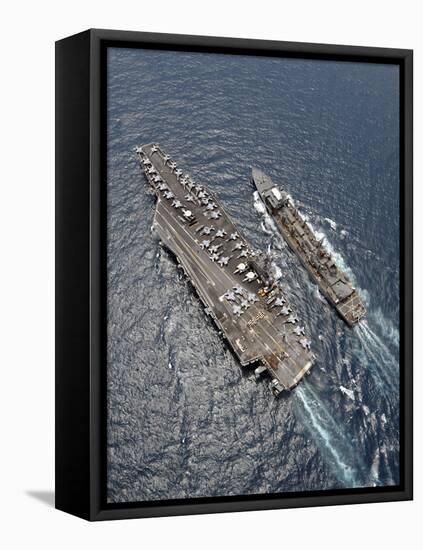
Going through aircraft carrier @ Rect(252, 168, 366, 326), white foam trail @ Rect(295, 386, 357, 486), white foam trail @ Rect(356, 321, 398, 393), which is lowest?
white foam trail @ Rect(295, 386, 357, 486)

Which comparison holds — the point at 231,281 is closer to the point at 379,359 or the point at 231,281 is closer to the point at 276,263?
the point at 276,263

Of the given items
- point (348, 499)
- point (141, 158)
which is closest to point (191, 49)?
point (141, 158)

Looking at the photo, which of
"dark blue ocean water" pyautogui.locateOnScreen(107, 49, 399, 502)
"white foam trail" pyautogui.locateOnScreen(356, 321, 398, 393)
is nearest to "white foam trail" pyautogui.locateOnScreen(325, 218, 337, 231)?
"dark blue ocean water" pyautogui.locateOnScreen(107, 49, 399, 502)

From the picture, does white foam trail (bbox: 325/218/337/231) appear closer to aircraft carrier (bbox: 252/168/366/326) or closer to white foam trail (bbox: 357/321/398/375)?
aircraft carrier (bbox: 252/168/366/326)

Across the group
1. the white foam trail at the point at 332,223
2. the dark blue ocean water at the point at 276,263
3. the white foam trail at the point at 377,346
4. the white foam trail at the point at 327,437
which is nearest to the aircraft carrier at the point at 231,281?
the dark blue ocean water at the point at 276,263

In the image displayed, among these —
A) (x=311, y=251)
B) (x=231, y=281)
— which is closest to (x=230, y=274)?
(x=231, y=281)

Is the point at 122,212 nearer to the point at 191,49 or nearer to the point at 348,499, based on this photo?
the point at 191,49
